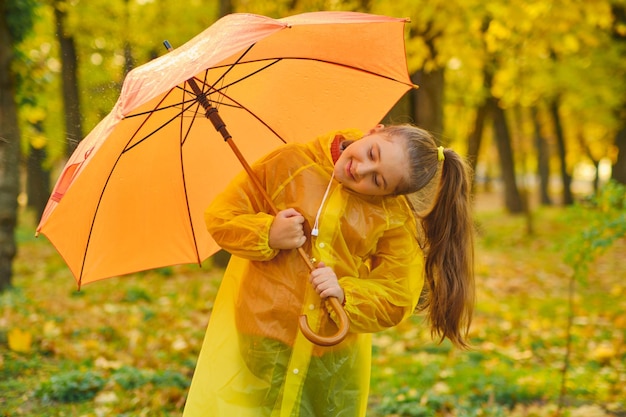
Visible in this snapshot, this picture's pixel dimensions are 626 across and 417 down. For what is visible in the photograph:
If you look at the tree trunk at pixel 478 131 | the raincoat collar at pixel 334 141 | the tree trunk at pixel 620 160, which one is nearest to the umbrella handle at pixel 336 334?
the raincoat collar at pixel 334 141

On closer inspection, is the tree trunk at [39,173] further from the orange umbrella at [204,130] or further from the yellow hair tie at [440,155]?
the yellow hair tie at [440,155]

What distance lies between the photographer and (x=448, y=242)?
8.41ft

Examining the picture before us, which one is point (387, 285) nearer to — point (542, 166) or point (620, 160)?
point (620, 160)

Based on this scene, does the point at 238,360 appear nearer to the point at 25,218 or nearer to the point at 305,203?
the point at 305,203

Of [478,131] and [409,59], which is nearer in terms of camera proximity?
[409,59]

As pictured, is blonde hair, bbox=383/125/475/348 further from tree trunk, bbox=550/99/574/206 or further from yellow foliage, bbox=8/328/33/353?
tree trunk, bbox=550/99/574/206

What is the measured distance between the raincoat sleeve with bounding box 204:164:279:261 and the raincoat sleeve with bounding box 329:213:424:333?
33 cm

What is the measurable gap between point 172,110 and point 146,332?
349 centimetres

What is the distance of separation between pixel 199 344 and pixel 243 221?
3209 mm

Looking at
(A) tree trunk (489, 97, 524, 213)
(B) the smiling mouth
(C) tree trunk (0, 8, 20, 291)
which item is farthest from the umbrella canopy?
(A) tree trunk (489, 97, 524, 213)

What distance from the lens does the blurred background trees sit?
6336mm

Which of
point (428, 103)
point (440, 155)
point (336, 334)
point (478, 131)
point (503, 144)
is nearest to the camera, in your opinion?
point (336, 334)

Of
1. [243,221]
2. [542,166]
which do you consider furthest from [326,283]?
[542,166]

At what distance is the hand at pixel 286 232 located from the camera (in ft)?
7.45
